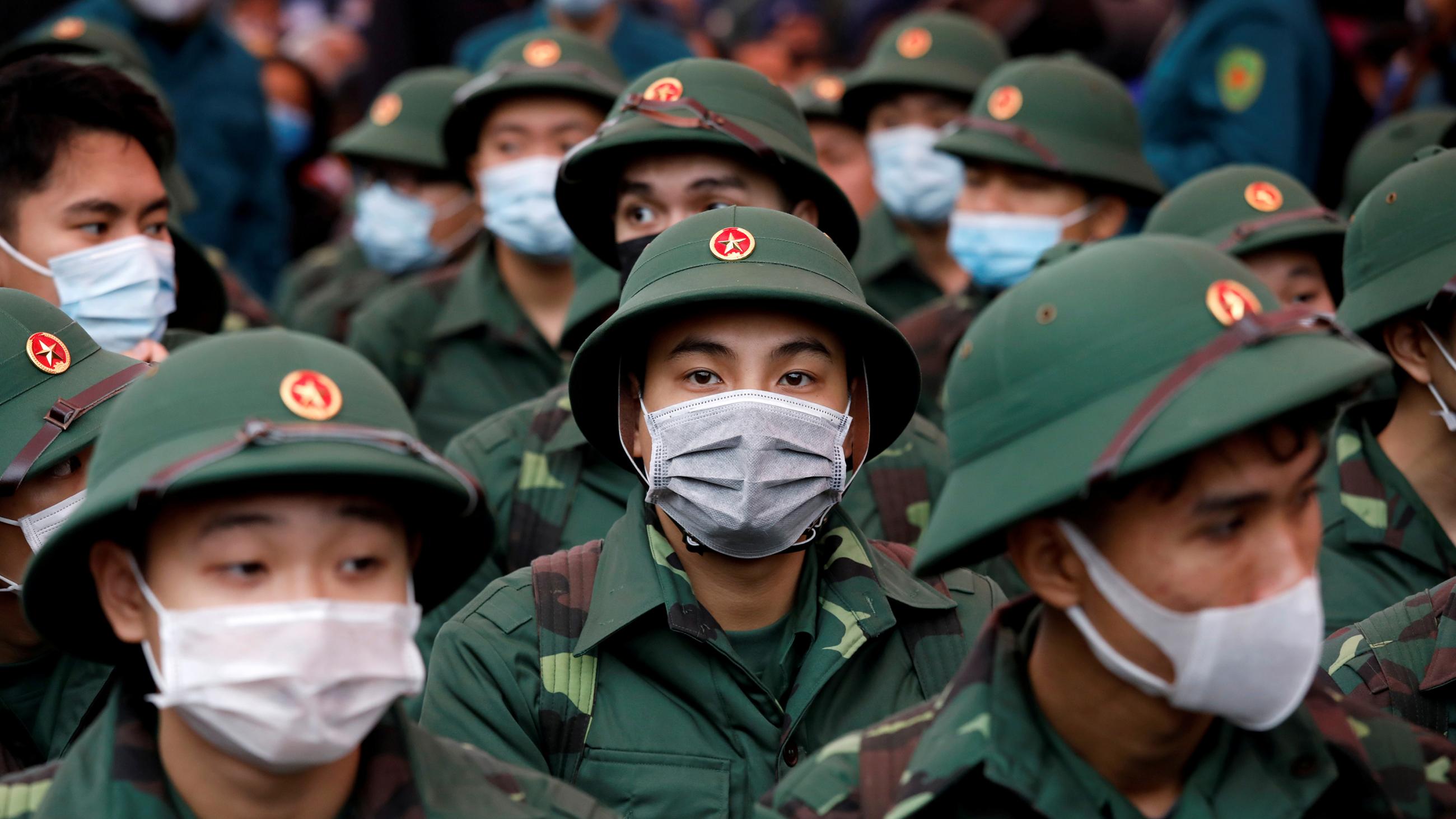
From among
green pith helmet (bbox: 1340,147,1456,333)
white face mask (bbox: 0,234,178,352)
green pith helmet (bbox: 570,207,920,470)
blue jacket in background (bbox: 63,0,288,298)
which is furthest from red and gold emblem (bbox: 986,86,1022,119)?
blue jacket in background (bbox: 63,0,288,298)

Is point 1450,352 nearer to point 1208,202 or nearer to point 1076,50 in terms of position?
point 1208,202

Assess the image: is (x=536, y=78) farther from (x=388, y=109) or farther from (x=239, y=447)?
(x=239, y=447)

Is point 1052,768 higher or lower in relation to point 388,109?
higher

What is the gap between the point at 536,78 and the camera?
23.9ft

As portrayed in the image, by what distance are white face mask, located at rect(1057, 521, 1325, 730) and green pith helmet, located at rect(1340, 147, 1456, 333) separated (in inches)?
76.4

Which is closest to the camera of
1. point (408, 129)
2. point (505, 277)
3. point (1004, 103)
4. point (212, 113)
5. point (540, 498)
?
point (540, 498)

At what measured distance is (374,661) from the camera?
2.93m

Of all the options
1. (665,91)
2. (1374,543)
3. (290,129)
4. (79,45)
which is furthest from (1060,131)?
(290,129)

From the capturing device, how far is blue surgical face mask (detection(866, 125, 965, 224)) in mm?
8141

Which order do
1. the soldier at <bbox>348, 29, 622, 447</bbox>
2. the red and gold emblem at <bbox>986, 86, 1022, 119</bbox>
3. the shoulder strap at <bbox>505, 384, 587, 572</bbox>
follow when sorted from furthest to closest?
the soldier at <bbox>348, 29, 622, 447</bbox>, the red and gold emblem at <bbox>986, 86, 1022, 119</bbox>, the shoulder strap at <bbox>505, 384, 587, 572</bbox>

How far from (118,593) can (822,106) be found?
6350 mm

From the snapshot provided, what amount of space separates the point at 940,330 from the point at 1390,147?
2.20 metres

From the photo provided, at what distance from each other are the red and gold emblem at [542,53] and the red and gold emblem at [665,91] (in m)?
2.13

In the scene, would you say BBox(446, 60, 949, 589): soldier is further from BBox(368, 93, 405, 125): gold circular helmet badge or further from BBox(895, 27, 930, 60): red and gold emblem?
BBox(368, 93, 405, 125): gold circular helmet badge
